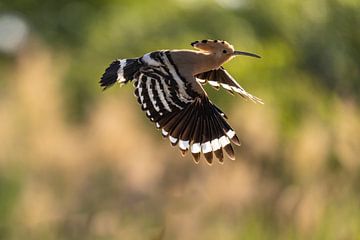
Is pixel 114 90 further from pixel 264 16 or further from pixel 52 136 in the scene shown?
pixel 52 136

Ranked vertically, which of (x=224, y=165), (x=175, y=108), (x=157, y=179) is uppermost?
(x=157, y=179)

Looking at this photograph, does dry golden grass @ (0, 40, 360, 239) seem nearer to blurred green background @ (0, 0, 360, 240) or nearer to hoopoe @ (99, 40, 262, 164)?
blurred green background @ (0, 0, 360, 240)

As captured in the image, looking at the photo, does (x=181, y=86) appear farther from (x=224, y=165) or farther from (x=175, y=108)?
(x=224, y=165)

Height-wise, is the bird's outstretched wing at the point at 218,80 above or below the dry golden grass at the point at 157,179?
below

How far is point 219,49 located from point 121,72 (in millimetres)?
138

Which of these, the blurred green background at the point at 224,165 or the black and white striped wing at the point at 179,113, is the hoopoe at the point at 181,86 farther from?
the blurred green background at the point at 224,165

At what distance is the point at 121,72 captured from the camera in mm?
1647

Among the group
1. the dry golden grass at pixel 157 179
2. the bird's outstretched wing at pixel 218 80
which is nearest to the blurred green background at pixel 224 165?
the dry golden grass at pixel 157 179

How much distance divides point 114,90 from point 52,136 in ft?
11.0

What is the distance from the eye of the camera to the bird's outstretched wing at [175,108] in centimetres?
160

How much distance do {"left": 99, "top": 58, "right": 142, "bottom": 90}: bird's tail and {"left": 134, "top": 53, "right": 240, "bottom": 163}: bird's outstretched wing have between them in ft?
0.05

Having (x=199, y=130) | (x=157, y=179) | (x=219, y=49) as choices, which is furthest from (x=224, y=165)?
(x=219, y=49)

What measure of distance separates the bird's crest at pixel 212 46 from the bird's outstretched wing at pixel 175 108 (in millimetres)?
45

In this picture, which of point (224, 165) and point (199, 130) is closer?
point (199, 130)
